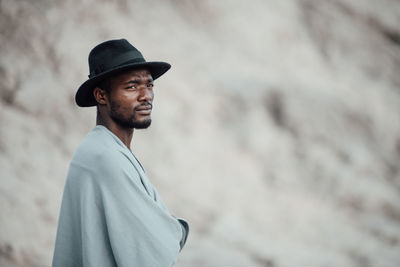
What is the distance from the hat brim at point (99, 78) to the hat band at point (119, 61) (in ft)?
0.08

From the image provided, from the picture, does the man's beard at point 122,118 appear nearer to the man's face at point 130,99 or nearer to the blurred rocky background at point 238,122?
the man's face at point 130,99

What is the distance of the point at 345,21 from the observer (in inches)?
346

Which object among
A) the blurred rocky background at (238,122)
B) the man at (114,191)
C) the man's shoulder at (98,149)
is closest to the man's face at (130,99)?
the man at (114,191)

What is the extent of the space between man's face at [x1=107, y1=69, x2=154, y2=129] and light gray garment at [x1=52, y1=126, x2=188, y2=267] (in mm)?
150

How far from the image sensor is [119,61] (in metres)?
2.00

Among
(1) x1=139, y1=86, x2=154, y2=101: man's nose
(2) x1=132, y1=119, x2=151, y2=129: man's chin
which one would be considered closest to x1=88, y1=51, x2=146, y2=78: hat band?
(1) x1=139, y1=86, x2=154, y2=101: man's nose

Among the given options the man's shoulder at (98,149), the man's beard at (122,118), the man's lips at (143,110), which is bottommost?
the man's shoulder at (98,149)

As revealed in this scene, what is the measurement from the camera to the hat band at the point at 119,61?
2.00 m

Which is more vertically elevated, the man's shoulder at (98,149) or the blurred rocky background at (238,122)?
the blurred rocky background at (238,122)

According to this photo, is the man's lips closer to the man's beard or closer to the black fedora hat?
the man's beard

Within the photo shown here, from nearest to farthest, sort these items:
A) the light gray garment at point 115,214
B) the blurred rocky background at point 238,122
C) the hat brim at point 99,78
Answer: the light gray garment at point 115,214 < the hat brim at point 99,78 < the blurred rocky background at point 238,122

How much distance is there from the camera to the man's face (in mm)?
2033

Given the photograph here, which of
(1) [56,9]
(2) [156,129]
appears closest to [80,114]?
(2) [156,129]

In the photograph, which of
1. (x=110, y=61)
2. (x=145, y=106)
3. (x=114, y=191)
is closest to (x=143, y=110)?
(x=145, y=106)
